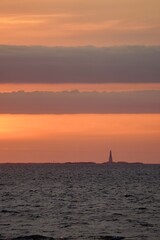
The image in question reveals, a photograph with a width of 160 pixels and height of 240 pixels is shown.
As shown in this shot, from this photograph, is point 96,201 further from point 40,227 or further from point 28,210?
point 40,227

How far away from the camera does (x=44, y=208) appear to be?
280ft

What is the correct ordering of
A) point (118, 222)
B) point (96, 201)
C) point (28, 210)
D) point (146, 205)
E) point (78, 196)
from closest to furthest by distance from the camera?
point (118, 222) < point (28, 210) < point (146, 205) < point (96, 201) < point (78, 196)

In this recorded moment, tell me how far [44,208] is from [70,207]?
3082 millimetres

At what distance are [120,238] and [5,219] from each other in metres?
16.1

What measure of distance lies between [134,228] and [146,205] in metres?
23.6

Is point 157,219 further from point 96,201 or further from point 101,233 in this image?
point 96,201

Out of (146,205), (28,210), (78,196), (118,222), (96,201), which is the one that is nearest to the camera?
(118,222)

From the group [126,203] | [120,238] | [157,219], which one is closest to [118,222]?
[157,219]

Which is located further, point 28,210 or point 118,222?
point 28,210

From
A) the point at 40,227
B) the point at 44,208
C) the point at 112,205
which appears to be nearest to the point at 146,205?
the point at 112,205

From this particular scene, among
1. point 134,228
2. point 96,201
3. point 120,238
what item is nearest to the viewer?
point 120,238

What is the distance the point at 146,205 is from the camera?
8856 centimetres

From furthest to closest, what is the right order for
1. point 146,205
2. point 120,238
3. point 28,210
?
point 146,205 < point 28,210 < point 120,238

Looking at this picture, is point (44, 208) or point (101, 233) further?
point (44, 208)
